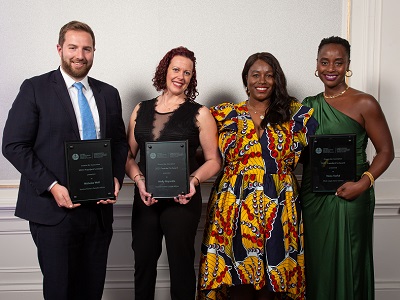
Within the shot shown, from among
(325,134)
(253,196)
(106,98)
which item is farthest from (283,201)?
(106,98)

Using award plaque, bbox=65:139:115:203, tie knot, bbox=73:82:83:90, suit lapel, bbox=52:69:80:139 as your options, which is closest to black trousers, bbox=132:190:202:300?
award plaque, bbox=65:139:115:203

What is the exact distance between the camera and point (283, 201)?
2.57 m

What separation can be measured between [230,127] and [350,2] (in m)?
1.38

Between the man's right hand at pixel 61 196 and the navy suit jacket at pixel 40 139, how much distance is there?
4 centimetres

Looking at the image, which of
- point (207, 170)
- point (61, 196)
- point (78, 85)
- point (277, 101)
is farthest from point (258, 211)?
point (78, 85)

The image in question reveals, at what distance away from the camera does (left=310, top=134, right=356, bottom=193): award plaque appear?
247 cm

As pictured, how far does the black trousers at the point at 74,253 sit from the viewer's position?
7.65 ft

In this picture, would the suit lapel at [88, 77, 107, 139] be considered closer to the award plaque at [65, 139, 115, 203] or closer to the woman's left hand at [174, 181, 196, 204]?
the award plaque at [65, 139, 115, 203]

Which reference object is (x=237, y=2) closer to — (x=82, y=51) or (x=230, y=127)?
(x=230, y=127)

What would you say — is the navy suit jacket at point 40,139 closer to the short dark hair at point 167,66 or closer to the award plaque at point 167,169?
the award plaque at point 167,169

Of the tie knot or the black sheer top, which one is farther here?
the black sheer top

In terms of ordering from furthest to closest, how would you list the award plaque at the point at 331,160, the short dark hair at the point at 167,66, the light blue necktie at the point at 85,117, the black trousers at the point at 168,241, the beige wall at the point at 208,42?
the beige wall at the point at 208,42
the short dark hair at the point at 167,66
the black trousers at the point at 168,241
the award plaque at the point at 331,160
the light blue necktie at the point at 85,117

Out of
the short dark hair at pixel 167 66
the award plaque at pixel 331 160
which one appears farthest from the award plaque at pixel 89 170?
the award plaque at pixel 331 160

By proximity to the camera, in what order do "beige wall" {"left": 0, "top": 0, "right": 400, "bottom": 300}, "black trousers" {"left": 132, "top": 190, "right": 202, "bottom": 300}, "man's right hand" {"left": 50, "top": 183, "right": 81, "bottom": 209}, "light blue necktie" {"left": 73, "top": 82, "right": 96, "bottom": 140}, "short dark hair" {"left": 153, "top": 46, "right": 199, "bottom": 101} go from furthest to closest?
"beige wall" {"left": 0, "top": 0, "right": 400, "bottom": 300} < "short dark hair" {"left": 153, "top": 46, "right": 199, "bottom": 101} < "black trousers" {"left": 132, "top": 190, "right": 202, "bottom": 300} < "light blue necktie" {"left": 73, "top": 82, "right": 96, "bottom": 140} < "man's right hand" {"left": 50, "top": 183, "right": 81, "bottom": 209}
